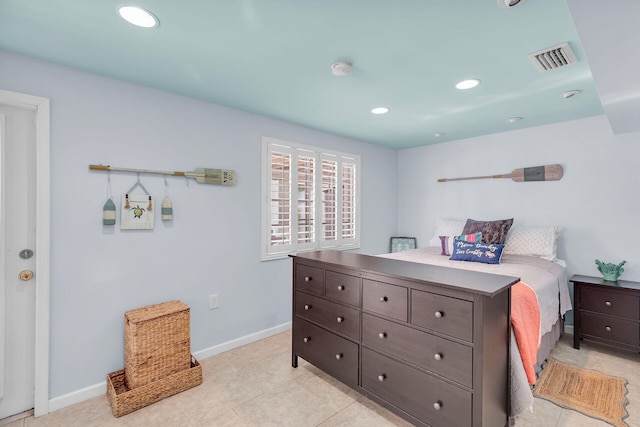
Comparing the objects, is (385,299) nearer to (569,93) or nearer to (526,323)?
(526,323)

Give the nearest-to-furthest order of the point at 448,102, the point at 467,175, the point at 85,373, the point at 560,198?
1. the point at 85,373
2. the point at 448,102
3. the point at 560,198
4. the point at 467,175

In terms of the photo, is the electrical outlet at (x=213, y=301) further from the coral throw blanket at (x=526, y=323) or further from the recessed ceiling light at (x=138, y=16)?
the coral throw blanket at (x=526, y=323)

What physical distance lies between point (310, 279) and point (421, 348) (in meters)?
0.99

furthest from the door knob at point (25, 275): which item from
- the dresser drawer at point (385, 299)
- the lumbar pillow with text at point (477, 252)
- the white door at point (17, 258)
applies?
the lumbar pillow with text at point (477, 252)

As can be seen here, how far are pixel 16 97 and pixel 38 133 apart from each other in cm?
23

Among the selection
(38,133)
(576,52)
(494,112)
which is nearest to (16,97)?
(38,133)

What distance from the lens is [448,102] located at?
271cm

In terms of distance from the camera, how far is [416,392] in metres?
1.68

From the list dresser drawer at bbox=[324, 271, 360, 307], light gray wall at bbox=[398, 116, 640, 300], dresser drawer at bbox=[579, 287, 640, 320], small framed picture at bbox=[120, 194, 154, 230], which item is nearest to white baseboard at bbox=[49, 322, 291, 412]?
small framed picture at bbox=[120, 194, 154, 230]

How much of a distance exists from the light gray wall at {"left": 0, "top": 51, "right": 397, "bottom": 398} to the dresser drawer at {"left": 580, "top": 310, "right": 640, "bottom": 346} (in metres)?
2.91

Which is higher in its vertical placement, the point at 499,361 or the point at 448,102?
the point at 448,102

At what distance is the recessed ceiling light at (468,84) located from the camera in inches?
88.9

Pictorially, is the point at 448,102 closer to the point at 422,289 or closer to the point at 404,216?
the point at 422,289

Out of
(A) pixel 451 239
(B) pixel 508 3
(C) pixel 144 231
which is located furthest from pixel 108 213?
(A) pixel 451 239
